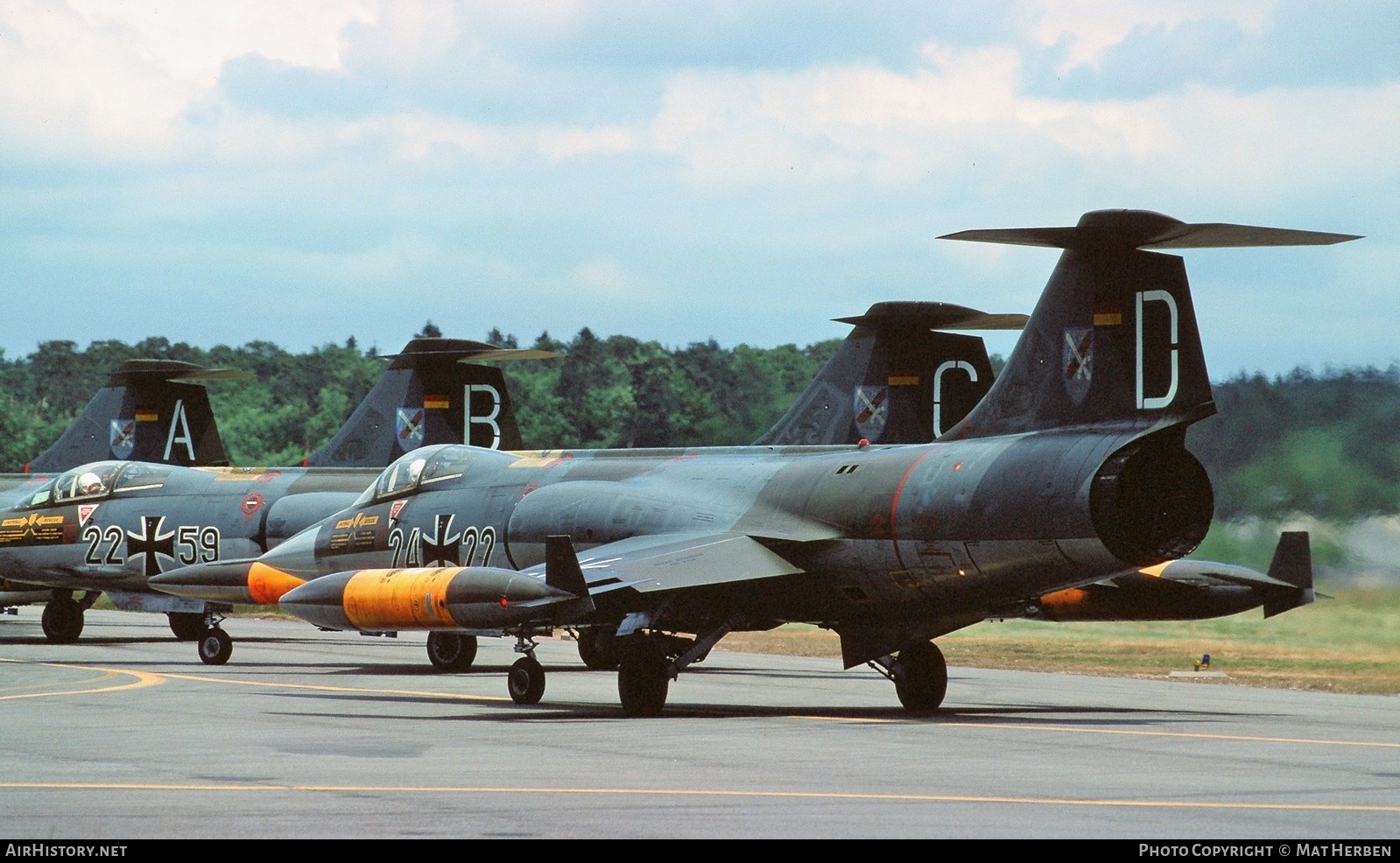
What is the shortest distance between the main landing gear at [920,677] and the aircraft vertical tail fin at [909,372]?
5.89m

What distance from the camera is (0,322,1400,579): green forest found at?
27766 mm

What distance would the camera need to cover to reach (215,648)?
89.8 feet

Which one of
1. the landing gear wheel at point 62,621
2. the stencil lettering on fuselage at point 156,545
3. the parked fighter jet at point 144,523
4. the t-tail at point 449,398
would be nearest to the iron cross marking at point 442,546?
the parked fighter jet at point 144,523

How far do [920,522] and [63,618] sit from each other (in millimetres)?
20156

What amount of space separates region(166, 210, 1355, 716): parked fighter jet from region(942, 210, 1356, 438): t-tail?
20 mm

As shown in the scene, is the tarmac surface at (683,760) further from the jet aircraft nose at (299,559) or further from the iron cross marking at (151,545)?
the iron cross marking at (151,545)

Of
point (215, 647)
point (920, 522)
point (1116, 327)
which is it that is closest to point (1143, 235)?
point (1116, 327)

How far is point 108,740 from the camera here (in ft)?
→ 50.4

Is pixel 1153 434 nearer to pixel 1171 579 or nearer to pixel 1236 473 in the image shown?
pixel 1171 579

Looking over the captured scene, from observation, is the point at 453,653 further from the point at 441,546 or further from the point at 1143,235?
the point at 1143,235

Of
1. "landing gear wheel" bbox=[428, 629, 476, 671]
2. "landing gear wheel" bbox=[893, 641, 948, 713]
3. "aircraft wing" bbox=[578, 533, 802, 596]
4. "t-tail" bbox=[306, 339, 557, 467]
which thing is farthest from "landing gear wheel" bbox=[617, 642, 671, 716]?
"t-tail" bbox=[306, 339, 557, 467]

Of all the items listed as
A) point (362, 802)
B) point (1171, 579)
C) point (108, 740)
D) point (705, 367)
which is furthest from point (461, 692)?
point (705, 367)

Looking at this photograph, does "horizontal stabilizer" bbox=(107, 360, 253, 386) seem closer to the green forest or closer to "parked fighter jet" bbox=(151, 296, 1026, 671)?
the green forest

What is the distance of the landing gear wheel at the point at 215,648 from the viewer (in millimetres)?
27266
